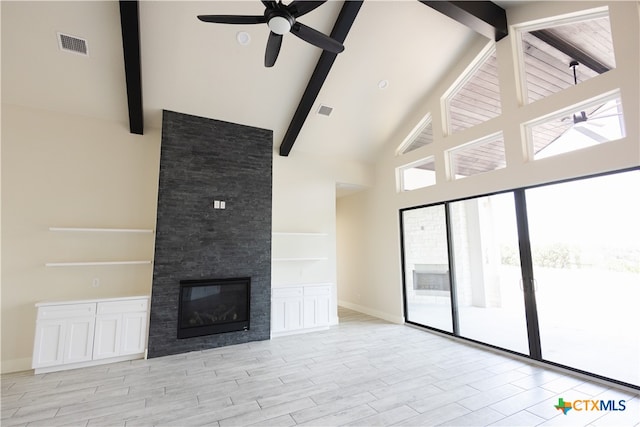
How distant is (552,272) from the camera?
12.3ft

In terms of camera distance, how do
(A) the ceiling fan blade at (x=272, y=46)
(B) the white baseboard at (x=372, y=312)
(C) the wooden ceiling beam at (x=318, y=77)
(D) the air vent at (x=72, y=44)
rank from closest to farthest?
(A) the ceiling fan blade at (x=272, y=46), (D) the air vent at (x=72, y=44), (C) the wooden ceiling beam at (x=318, y=77), (B) the white baseboard at (x=372, y=312)

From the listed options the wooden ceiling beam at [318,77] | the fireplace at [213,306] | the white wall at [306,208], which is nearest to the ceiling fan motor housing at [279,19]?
the wooden ceiling beam at [318,77]

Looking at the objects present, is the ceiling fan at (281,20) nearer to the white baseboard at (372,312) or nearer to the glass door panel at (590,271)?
the glass door panel at (590,271)

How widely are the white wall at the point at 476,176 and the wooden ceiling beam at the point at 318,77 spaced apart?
2313 millimetres

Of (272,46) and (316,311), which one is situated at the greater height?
(272,46)

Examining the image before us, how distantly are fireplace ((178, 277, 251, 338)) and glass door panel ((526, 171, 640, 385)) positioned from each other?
4360mm

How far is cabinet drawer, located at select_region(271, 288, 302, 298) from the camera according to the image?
5.15 m

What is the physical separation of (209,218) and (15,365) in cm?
299

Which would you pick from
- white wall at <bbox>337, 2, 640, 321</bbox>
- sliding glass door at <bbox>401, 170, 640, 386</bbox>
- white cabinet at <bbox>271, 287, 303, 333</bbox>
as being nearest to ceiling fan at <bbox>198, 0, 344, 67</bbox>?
white wall at <bbox>337, 2, 640, 321</bbox>

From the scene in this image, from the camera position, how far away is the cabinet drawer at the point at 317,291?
541 centimetres

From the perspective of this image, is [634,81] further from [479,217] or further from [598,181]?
[479,217]

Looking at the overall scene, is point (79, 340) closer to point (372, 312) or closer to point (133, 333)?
point (133, 333)

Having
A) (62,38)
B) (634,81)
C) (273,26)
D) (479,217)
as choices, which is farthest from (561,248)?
(62,38)

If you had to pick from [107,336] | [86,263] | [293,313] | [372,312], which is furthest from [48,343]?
[372,312]
